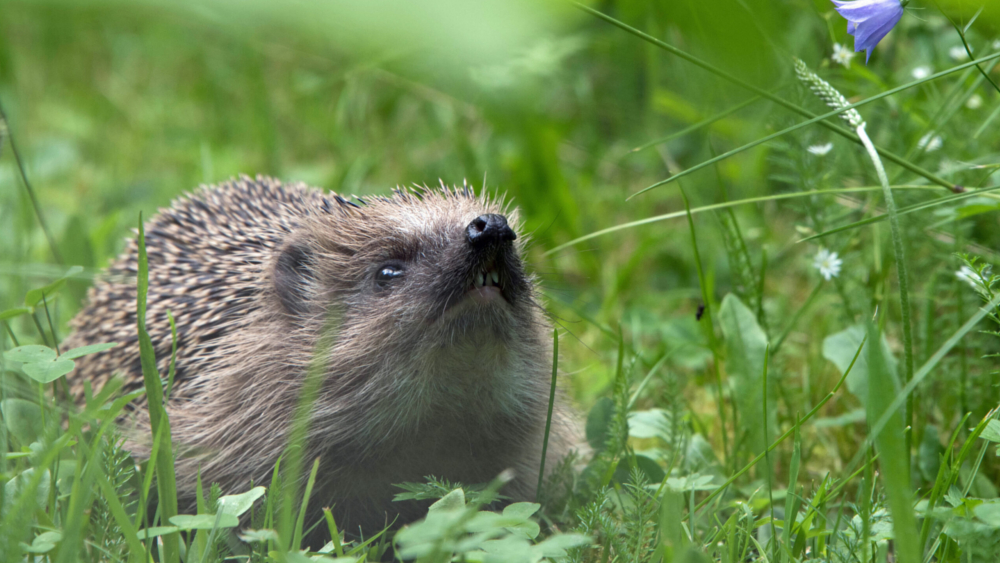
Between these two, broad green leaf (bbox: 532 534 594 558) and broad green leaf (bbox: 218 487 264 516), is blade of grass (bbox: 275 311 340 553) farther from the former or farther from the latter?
broad green leaf (bbox: 532 534 594 558)

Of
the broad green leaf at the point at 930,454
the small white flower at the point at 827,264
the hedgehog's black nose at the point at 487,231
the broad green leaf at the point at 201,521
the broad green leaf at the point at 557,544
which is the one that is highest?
the hedgehog's black nose at the point at 487,231

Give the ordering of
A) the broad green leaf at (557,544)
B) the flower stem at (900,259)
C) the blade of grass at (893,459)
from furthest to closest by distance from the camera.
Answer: the flower stem at (900,259) < the broad green leaf at (557,544) < the blade of grass at (893,459)

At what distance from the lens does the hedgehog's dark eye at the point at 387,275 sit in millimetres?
3070

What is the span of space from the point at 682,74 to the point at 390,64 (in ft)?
7.81

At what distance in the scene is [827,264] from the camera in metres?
3.45

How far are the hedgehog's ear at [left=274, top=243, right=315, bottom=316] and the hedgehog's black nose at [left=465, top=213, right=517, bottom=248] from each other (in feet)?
2.90

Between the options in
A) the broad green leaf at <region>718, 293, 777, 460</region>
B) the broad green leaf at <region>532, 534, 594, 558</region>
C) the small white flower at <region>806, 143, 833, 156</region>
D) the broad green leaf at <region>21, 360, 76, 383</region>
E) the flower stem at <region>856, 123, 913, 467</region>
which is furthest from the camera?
the small white flower at <region>806, 143, 833, 156</region>

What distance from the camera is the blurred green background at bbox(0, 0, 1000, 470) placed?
11.9 feet

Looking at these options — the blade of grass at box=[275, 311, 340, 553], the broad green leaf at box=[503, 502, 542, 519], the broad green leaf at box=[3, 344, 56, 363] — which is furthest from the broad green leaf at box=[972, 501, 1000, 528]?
the broad green leaf at box=[3, 344, 56, 363]

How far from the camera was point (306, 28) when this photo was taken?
83 centimetres

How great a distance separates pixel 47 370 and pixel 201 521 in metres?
0.74

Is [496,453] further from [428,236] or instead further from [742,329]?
[742,329]

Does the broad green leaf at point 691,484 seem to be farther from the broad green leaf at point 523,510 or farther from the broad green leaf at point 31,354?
the broad green leaf at point 31,354

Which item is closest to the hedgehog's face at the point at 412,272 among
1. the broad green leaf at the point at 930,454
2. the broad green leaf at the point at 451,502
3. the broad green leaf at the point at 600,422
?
the broad green leaf at the point at 600,422
